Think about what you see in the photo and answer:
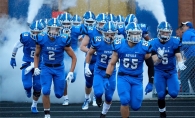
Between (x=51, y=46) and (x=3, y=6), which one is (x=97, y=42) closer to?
(x=51, y=46)

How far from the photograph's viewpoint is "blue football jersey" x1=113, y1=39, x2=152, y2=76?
10.3 m

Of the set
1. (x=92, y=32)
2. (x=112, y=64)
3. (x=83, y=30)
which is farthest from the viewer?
(x=83, y=30)

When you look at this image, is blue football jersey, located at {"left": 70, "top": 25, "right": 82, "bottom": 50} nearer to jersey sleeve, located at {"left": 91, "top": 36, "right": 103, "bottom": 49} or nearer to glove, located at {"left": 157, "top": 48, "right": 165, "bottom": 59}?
jersey sleeve, located at {"left": 91, "top": 36, "right": 103, "bottom": 49}

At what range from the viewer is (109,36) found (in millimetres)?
11164

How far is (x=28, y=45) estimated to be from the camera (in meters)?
12.6

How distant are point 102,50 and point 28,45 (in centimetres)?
178

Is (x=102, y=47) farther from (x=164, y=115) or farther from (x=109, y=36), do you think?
(x=164, y=115)

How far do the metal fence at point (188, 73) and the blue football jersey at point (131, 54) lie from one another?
4.11 meters

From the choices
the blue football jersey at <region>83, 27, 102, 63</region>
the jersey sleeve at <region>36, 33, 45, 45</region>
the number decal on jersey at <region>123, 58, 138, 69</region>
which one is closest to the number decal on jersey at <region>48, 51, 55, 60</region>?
the jersey sleeve at <region>36, 33, 45, 45</region>

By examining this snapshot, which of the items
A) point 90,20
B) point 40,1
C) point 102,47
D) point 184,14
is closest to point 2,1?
point 40,1

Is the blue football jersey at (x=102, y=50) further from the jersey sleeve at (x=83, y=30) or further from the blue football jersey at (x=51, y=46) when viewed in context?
the jersey sleeve at (x=83, y=30)

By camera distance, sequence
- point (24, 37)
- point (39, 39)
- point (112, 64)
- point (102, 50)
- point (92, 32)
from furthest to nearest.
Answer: point (92, 32)
point (24, 37)
point (102, 50)
point (39, 39)
point (112, 64)

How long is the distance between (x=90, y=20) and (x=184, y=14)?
21.5 ft

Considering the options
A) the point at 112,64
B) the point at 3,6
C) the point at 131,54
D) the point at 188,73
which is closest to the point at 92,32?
the point at 112,64
